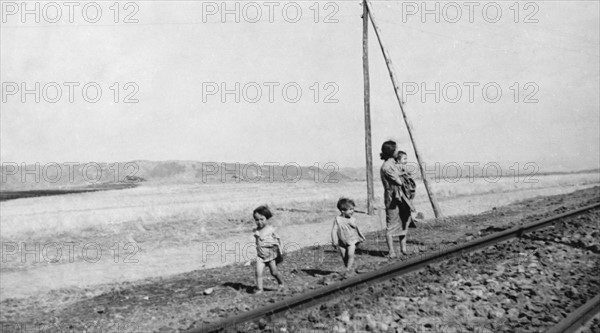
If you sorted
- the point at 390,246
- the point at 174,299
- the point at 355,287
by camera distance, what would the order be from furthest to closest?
the point at 390,246
the point at 174,299
the point at 355,287

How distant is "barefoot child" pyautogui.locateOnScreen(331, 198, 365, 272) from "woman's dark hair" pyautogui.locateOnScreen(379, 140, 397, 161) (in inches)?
55.8

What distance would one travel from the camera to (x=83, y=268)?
12.5m

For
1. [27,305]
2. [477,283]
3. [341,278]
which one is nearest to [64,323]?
[27,305]

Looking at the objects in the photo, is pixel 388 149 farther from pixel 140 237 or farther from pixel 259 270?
pixel 140 237

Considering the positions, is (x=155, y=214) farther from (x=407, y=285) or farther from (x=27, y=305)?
(x=407, y=285)

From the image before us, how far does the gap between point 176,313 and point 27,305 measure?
361 cm

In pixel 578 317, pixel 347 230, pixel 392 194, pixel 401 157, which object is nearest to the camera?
pixel 578 317

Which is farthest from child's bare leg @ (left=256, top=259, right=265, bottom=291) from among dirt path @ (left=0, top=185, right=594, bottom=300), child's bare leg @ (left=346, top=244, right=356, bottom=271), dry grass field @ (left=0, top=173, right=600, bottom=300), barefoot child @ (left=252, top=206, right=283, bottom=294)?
dirt path @ (left=0, top=185, right=594, bottom=300)

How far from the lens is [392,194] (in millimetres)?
8828

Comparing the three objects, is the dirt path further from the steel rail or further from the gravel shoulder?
the steel rail

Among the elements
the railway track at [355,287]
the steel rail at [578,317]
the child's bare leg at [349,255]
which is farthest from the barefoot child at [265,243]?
the steel rail at [578,317]

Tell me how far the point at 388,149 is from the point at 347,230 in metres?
1.78

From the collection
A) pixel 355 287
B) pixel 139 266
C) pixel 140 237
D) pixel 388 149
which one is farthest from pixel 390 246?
pixel 140 237

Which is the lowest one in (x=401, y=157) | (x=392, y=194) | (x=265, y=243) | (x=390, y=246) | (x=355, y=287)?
(x=355, y=287)
